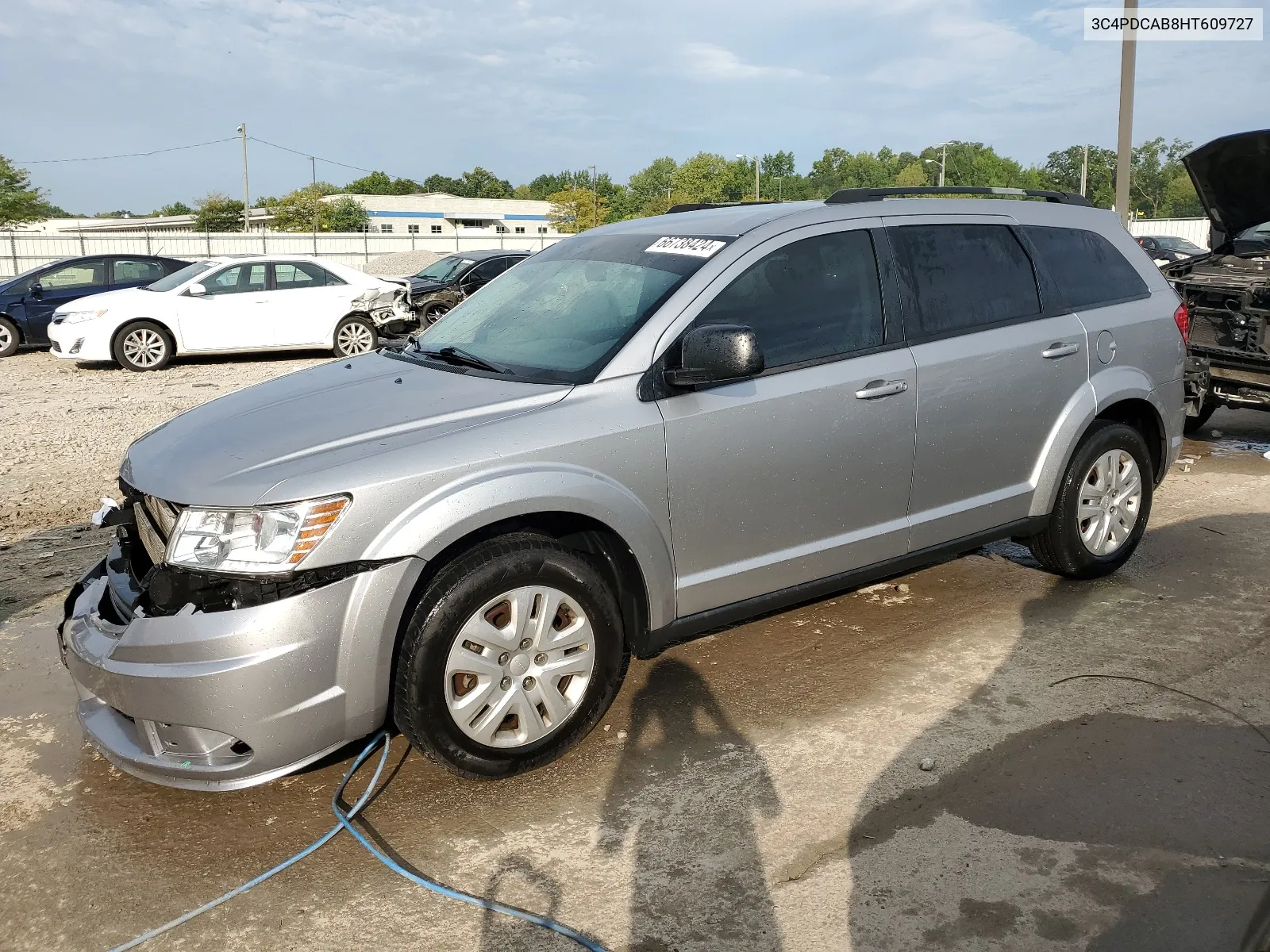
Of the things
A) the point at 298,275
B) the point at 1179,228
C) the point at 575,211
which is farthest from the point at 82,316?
the point at 575,211

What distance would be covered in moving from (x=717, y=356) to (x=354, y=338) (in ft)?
40.8

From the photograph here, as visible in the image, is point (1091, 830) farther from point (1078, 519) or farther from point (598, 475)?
point (1078, 519)

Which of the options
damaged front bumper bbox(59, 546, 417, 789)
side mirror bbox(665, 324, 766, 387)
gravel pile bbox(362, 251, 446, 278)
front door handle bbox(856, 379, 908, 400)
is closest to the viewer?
damaged front bumper bbox(59, 546, 417, 789)

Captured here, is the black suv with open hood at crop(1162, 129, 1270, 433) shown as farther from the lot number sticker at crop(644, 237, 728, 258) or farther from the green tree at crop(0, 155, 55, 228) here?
the green tree at crop(0, 155, 55, 228)

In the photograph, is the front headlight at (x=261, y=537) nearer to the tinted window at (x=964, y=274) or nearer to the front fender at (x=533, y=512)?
the front fender at (x=533, y=512)

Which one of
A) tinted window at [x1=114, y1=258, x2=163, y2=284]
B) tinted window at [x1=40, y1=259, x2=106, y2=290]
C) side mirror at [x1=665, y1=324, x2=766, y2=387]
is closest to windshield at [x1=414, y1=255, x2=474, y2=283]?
tinted window at [x1=114, y1=258, x2=163, y2=284]

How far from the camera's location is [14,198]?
5494cm

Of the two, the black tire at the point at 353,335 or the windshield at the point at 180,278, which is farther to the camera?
the black tire at the point at 353,335

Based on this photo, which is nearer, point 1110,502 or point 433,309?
point 1110,502

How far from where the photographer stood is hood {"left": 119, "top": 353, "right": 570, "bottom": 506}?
321 centimetres

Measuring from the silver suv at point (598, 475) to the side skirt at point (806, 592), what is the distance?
15 millimetres

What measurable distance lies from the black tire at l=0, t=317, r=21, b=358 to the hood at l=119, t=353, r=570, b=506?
13.9m

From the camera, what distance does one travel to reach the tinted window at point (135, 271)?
16219 millimetres

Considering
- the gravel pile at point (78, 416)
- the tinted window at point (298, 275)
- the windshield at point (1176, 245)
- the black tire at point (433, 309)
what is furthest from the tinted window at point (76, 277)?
the windshield at point (1176, 245)
